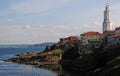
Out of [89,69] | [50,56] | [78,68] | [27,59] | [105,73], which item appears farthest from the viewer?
[27,59]

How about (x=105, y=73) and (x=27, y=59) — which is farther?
(x=27, y=59)

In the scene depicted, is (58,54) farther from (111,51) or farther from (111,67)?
(111,67)

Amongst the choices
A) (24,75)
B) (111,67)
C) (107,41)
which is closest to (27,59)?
(107,41)

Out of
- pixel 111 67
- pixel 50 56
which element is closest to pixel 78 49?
pixel 50 56

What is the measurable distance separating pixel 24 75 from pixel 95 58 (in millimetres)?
26947

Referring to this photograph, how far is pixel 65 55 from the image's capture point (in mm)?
173500

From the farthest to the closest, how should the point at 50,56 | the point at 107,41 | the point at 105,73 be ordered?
the point at 50,56 < the point at 107,41 < the point at 105,73

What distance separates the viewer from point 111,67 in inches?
4235

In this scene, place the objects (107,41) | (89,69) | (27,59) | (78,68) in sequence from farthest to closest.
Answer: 1. (27,59)
2. (107,41)
3. (78,68)
4. (89,69)

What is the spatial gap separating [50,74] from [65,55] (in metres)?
48.8

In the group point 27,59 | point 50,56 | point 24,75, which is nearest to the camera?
point 24,75

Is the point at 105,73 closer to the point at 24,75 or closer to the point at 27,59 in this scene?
the point at 24,75

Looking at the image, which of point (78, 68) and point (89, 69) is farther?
point (78, 68)

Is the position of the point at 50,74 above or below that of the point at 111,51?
below
